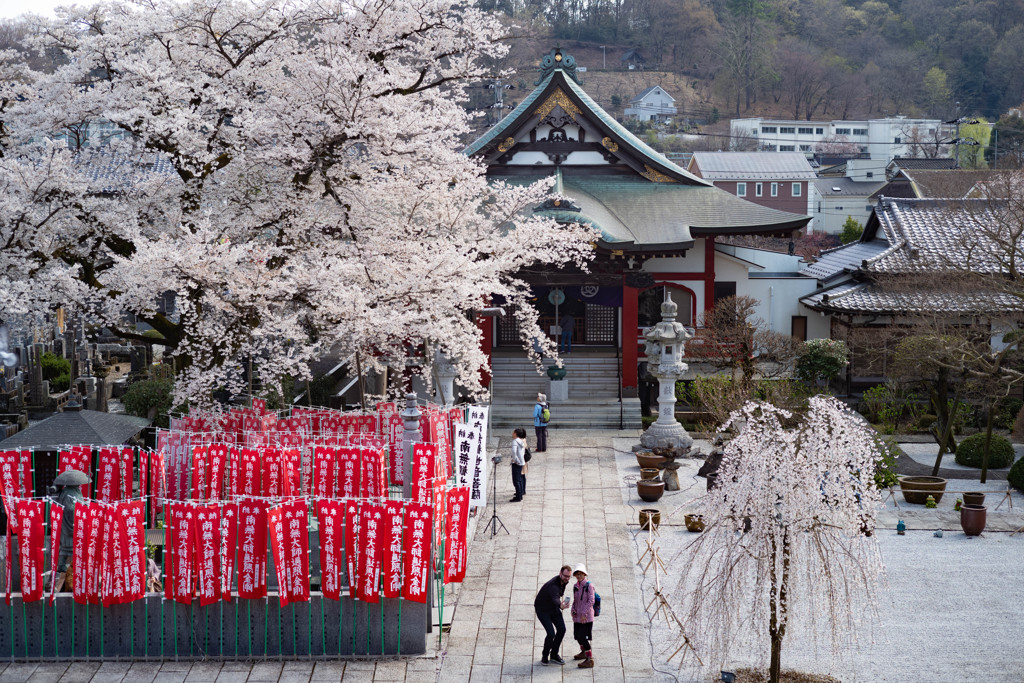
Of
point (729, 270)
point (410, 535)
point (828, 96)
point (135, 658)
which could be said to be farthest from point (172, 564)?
point (828, 96)

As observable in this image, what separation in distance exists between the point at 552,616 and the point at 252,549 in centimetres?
388

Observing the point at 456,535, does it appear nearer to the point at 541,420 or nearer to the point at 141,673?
the point at 141,673

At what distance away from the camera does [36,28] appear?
62.0ft

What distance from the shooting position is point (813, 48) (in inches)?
4225

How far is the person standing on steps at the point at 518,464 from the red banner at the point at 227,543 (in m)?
7.91

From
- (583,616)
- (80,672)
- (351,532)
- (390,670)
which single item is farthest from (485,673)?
(80,672)

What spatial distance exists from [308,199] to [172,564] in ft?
25.9

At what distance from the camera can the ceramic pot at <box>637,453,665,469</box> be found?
21.1 meters

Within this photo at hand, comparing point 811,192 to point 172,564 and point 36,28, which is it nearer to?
point 36,28

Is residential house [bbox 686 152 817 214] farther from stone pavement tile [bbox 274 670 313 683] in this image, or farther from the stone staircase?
stone pavement tile [bbox 274 670 313 683]

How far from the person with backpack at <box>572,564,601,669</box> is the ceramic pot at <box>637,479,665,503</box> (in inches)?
306

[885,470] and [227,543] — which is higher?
[227,543]

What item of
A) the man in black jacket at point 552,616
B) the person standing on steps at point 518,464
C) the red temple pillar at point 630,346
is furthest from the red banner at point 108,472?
the red temple pillar at point 630,346

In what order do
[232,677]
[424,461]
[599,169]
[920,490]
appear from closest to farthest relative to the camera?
1. [232,677]
2. [424,461]
3. [920,490]
4. [599,169]
